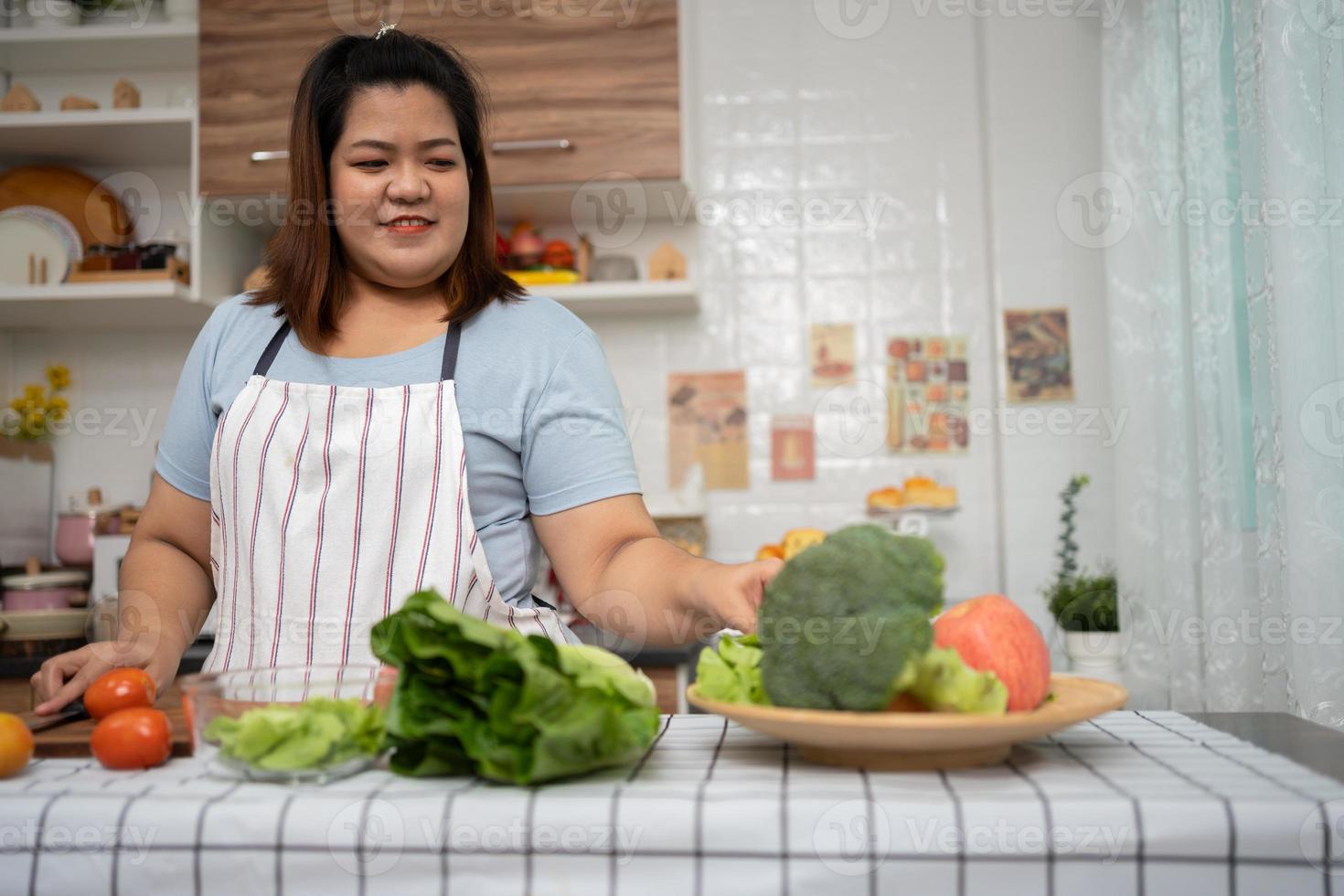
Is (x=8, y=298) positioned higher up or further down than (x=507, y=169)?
further down

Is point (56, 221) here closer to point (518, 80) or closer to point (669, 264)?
point (518, 80)

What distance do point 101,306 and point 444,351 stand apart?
184 cm

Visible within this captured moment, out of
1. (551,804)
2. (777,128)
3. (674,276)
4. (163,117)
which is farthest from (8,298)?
(551,804)

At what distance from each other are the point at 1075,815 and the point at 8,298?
2717 millimetres

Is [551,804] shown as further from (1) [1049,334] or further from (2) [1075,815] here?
(1) [1049,334]

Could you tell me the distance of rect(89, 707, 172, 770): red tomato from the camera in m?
0.72

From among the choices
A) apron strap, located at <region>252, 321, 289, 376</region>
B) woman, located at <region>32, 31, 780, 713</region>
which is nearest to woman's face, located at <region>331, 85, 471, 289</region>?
woman, located at <region>32, 31, 780, 713</region>

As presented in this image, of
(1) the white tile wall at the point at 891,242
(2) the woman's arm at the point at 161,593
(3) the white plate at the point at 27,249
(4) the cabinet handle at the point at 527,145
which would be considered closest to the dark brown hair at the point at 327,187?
(2) the woman's arm at the point at 161,593

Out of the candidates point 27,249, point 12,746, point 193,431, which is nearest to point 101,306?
point 27,249

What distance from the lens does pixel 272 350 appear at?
4.06ft

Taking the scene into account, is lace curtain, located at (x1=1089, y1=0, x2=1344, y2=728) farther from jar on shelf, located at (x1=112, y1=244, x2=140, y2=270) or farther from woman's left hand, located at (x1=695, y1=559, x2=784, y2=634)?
jar on shelf, located at (x1=112, y1=244, x2=140, y2=270)

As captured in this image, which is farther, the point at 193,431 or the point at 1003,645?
the point at 193,431

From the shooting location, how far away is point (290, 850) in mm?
612

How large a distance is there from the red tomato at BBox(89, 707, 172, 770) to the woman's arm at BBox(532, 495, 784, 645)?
0.41 m
